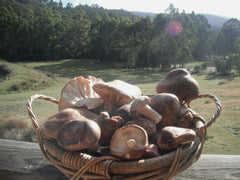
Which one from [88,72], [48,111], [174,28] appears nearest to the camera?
[48,111]

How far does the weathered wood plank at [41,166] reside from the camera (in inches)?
28.2

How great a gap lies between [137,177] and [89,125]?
0.66 feet

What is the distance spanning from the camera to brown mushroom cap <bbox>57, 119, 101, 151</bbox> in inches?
22.2

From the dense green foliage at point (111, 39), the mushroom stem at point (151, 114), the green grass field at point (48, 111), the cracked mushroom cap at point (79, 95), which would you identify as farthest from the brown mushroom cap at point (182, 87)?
the dense green foliage at point (111, 39)

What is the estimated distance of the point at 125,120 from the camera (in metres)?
0.80

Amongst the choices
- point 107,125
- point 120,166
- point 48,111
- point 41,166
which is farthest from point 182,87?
point 48,111

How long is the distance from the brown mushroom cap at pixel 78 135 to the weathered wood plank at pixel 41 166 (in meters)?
0.27

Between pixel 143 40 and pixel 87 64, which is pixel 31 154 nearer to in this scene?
pixel 87 64

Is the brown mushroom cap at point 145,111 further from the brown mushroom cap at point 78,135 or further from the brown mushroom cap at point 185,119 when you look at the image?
the brown mushroom cap at point 78,135

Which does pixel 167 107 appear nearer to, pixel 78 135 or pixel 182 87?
pixel 182 87

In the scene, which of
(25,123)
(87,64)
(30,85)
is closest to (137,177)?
(25,123)

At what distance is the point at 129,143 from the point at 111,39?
8.74 m

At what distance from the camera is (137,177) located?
0.51 m

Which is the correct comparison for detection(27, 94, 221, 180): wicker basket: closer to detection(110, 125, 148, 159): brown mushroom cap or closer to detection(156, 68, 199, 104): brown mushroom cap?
detection(110, 125, 148, 159): brown mushroom cap
